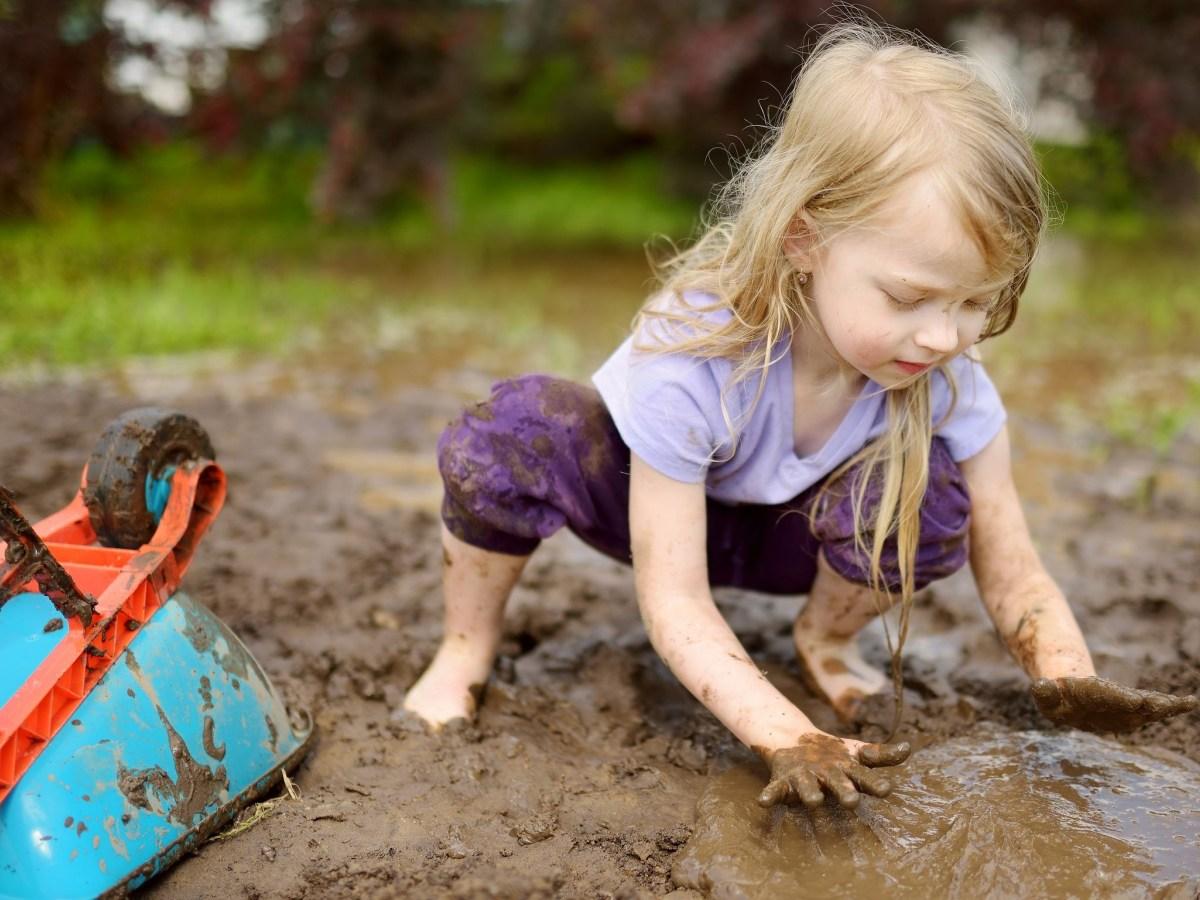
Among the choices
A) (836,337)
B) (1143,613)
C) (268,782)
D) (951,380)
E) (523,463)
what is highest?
(836,337)

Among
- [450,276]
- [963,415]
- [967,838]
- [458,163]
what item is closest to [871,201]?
[963,415]

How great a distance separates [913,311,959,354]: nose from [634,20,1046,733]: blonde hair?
0.31ft

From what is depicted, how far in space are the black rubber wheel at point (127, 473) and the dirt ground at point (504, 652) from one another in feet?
1.45

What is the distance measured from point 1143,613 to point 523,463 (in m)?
1.38

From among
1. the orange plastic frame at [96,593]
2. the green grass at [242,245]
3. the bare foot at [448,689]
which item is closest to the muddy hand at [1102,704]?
the bare foot at [448,689]

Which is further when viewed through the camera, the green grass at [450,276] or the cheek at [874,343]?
the green grass at [450,276]

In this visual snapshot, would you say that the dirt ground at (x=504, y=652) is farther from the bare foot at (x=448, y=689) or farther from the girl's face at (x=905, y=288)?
the girl's face at (x=905, y=288)

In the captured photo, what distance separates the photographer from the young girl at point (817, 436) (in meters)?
1.58

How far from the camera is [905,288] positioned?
1.58 metres

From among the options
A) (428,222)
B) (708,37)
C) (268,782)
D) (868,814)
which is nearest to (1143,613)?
(868,814)

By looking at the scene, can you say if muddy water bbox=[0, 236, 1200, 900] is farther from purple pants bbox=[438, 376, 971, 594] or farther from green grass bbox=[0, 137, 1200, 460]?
green grass bbox=[0, 137, 1200, 460]

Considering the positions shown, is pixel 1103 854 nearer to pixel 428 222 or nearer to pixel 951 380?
pixel 951 380

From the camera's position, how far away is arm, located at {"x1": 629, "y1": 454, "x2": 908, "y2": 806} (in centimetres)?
142

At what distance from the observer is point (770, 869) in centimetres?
150
